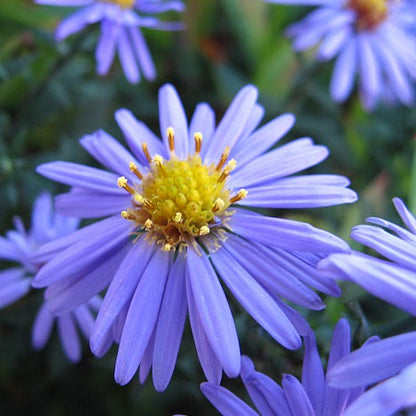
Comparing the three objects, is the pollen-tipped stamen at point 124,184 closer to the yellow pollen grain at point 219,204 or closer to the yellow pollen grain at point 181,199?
the yellow pollen grain at point 181,199

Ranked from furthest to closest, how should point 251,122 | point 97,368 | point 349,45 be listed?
point 349,45, point 97,368, point 251,122

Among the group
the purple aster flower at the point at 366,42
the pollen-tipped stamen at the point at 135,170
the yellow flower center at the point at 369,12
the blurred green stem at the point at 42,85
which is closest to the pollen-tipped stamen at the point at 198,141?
the pollen-tipped stamen at the point at 135,170

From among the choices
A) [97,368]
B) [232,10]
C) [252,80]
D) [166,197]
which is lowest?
[97,368]

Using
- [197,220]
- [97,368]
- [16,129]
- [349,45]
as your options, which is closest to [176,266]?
[197,220]

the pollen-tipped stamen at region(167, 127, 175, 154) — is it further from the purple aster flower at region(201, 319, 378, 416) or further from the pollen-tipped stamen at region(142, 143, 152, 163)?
the purple aster flower at region(201, 319, 378, 416)

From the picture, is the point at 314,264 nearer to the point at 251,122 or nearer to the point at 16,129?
the point at 251,122

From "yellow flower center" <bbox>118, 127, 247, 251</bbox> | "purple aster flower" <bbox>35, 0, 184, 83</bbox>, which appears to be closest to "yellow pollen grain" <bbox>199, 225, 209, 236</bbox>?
"yellow flower center" <bbox>118, 127, 247, 251</bbox>
